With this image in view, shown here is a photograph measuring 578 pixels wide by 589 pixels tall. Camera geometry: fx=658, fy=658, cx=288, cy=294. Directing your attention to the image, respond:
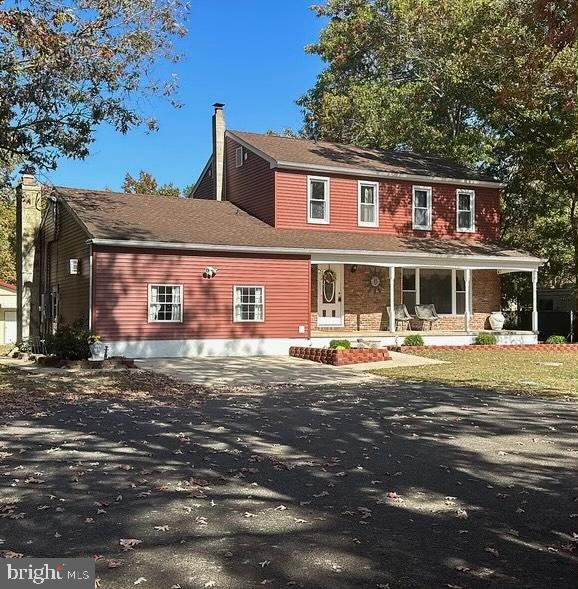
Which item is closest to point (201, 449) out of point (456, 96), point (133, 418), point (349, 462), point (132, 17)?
point (349, 462)

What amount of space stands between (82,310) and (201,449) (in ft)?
43.5

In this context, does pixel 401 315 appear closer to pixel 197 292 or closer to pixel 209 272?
pixel 209 272

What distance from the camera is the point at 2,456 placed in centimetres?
711

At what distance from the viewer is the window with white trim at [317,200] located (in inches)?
942

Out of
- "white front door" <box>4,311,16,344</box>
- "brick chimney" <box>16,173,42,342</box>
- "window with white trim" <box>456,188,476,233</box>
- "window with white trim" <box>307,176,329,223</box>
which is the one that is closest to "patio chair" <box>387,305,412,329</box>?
"window with white trim" <box>307,176,329,223</box>

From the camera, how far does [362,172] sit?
959 inches

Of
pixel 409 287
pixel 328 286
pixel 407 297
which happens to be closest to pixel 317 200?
pixel 328 286

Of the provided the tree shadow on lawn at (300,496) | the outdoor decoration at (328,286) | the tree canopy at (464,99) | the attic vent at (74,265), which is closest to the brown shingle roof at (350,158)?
the tree canopy at (464,99)

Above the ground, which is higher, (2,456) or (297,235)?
(297,235)

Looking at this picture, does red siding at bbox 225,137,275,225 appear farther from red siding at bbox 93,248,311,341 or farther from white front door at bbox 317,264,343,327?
red siding at bbox 93,248,311,341

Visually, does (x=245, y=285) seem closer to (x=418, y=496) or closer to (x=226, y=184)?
(x=226, y=184)

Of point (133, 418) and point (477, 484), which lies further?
point (133, 418)

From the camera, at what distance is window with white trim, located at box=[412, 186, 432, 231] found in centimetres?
2581

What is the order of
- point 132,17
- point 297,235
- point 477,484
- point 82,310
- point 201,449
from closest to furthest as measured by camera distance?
point 477,484 → point 201,449 → point 132,17 → point 82,310 → point 297,235
